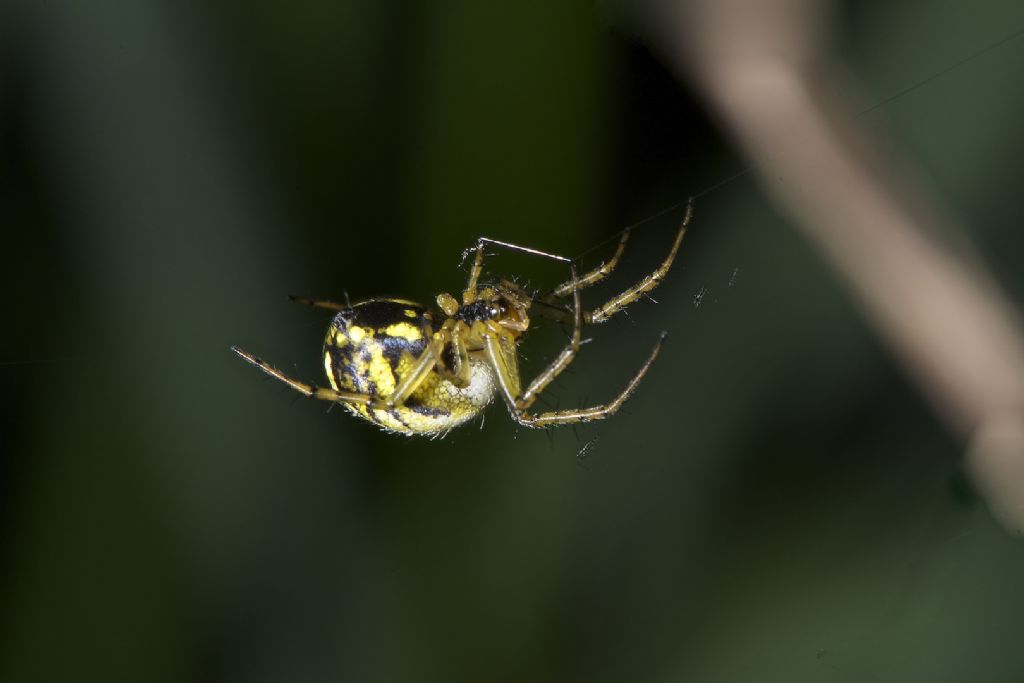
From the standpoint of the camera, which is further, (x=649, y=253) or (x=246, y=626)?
(x=246, y=626)

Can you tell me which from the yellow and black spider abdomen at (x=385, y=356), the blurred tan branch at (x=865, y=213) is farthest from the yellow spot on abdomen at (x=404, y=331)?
the blurred tan branch at (x=865, y=213)

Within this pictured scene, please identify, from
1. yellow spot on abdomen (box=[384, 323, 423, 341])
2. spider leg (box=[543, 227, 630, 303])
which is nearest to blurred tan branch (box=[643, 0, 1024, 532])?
spider leg (box=[543, 227, 630, 303])

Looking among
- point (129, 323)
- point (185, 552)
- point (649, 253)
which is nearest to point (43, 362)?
point (129, 323)

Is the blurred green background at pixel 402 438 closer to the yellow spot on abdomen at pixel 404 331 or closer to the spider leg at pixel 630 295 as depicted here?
the spider leg at pixel 630 295

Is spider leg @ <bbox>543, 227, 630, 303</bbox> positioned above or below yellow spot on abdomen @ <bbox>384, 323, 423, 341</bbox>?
below

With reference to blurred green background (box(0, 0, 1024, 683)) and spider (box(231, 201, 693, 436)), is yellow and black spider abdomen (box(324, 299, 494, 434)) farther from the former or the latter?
blurred green background (box(0, 0, 1024, 683))

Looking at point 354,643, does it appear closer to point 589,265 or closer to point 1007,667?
point 589,265

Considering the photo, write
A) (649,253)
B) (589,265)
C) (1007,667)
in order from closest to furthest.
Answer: (1007,667) → (589,265) → (649,253)
